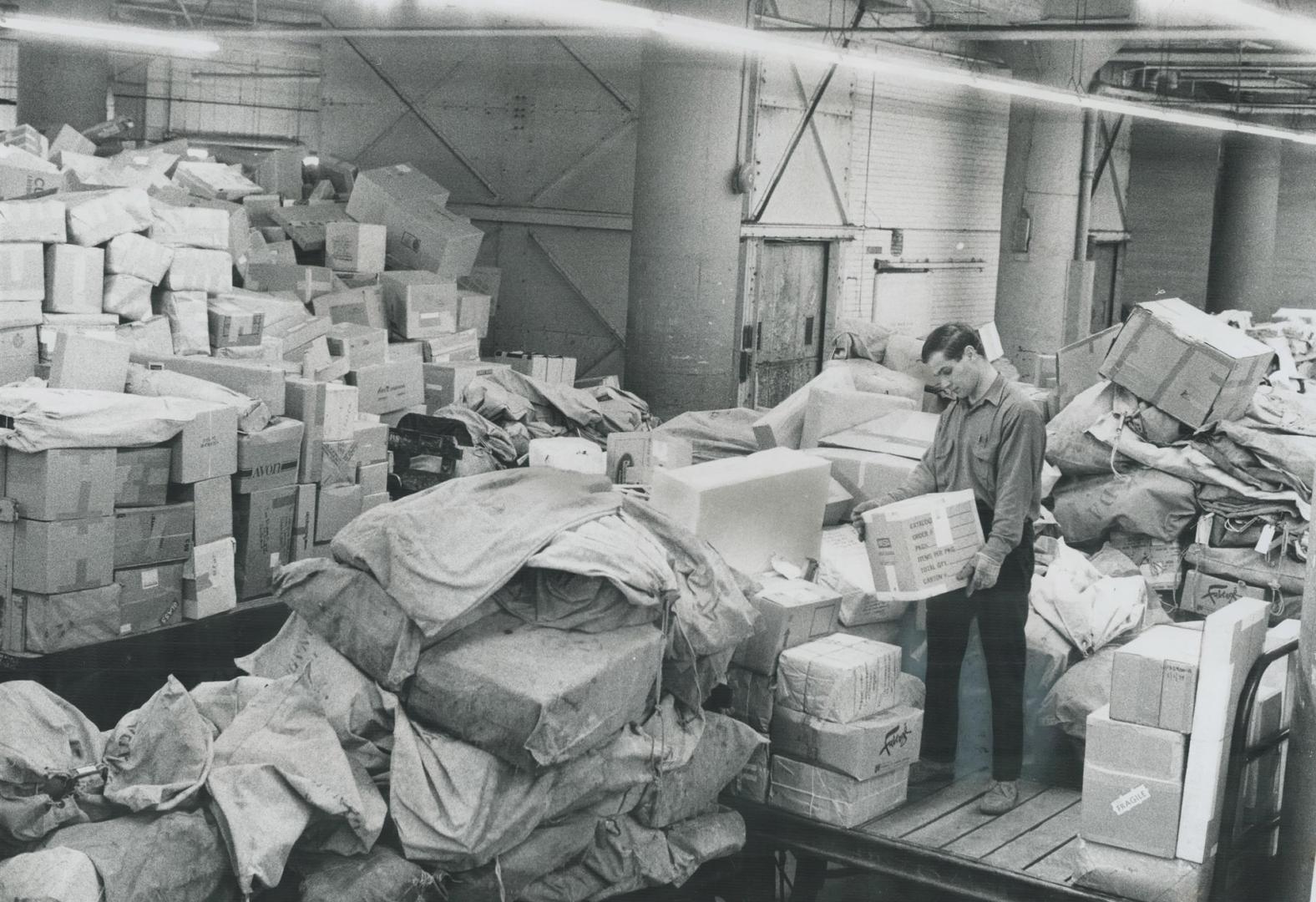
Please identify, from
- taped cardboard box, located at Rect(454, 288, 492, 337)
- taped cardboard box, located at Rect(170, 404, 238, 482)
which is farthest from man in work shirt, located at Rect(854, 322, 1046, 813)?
taped cardboard box, located at Rect(454, 288, 492, 337)

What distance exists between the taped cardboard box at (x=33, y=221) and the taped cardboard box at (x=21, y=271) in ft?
0.22

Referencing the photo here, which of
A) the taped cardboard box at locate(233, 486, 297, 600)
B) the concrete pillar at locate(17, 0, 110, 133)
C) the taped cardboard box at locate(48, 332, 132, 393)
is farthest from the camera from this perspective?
the concrete pillar at locate(17, 0, 110, 133)

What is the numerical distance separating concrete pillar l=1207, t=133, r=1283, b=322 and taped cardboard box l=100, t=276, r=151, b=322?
16.1 meters

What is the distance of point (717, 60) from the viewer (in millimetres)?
10633

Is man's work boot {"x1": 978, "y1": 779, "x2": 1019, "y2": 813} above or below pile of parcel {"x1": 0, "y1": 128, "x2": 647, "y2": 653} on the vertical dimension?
below

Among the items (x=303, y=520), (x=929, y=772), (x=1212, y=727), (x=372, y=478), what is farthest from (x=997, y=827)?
(x=372, y=478)

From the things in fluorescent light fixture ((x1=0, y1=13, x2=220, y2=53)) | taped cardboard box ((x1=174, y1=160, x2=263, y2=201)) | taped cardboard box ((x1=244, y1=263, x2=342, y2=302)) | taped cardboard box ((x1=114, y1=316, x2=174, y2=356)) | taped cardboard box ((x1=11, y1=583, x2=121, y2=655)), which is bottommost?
taped cardboard box ((x1=11, y1=583, x2=121, y2=655))

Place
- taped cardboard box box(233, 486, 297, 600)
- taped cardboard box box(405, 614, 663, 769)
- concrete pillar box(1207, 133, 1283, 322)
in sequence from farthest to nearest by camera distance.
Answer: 1. concrete pillar box(1207, 133, 1283, 322)
2. taped cardboard box box(233, 486, 297, 600)
3. taped cardboard box box(405, 614, 663, 769)

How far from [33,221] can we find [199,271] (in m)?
1.12

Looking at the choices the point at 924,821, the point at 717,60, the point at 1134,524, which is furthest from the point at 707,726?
the point at 717,60

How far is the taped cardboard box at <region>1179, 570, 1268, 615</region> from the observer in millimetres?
7180

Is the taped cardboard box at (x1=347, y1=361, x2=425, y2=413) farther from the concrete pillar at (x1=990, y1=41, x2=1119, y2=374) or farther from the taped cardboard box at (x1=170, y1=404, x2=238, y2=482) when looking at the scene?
the concrete pillar at (x1=990, y1=41, x2=1119, y2=374)

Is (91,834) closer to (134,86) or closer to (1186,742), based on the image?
(1186,742)

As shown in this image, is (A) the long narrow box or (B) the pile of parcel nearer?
(A) the long narrow box
